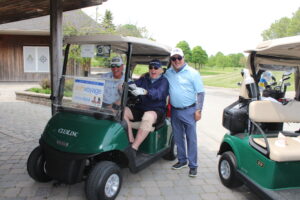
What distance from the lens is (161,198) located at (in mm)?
2932


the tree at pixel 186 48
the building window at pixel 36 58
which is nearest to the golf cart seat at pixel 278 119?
the building window at pixel 36 58

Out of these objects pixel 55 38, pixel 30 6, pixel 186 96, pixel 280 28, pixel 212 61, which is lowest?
pixel 186 96

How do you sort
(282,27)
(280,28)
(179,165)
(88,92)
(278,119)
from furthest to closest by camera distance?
(282,27), (280,28), (179,165), (278,119), (88,92)

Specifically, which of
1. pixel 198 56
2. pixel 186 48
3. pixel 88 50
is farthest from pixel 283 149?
pixel 186 48

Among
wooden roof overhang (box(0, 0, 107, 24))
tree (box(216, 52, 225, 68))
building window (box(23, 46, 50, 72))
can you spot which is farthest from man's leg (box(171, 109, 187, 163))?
tree (box(216, 52, 225, 68))

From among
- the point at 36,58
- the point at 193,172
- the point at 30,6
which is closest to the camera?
the point at 193,172

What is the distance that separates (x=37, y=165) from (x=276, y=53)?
3.17 m

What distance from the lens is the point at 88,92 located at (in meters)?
3.01

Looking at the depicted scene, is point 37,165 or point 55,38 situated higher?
point 55,38

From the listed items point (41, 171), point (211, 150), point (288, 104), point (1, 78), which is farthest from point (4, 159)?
point (1, 78)

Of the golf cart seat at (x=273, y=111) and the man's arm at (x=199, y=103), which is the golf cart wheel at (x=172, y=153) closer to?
the man's arm at (x=199, y=103)

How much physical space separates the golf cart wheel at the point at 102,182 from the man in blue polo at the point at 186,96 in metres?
1.19

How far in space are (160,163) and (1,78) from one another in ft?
44.5

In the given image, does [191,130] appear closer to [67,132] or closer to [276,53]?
[276,53]
